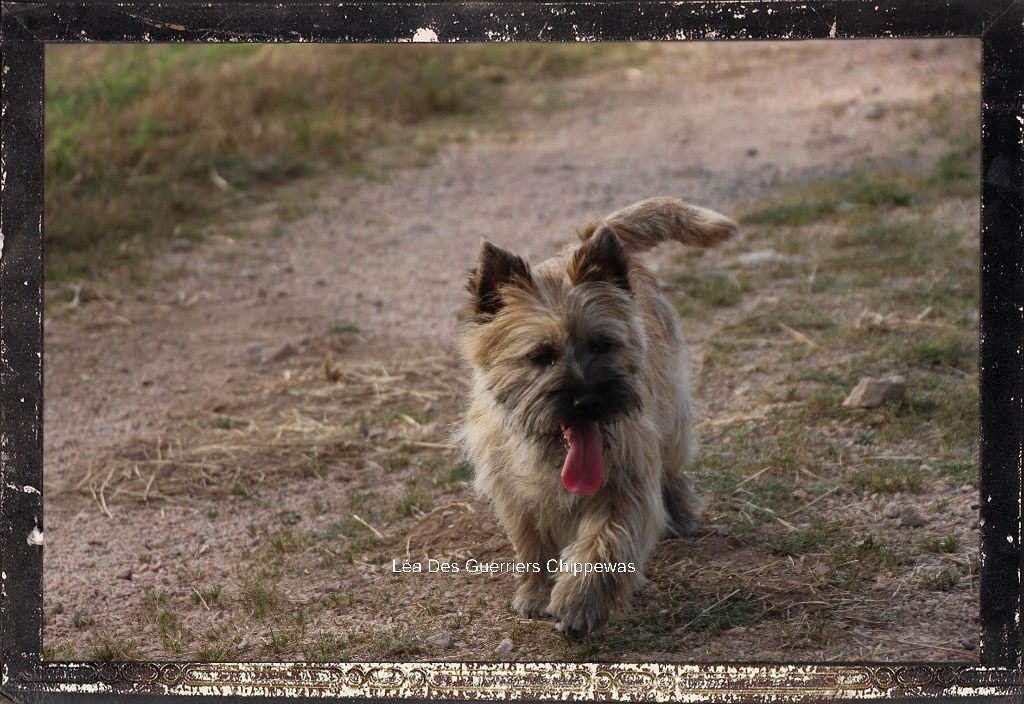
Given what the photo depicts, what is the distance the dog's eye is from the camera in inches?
177

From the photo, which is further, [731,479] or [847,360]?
[847,360]

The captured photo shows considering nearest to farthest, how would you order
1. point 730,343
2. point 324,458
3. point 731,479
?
point 731,479, point 324,458, point 730,343

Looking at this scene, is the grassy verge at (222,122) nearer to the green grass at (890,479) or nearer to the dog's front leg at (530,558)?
the dog's front leg at (530,558)

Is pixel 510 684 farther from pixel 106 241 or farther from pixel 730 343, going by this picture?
pixel 106 241

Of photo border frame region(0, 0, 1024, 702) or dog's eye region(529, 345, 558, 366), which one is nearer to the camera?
photo border frame region(0, 0, 1024, 702)

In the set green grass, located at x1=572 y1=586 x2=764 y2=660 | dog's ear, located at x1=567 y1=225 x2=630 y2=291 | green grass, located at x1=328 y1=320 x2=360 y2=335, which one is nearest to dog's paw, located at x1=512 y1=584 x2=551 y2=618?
green grass, located at x1=572 y1=586 x2=764 y2=660

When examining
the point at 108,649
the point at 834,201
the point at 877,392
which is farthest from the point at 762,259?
the point at 108,649

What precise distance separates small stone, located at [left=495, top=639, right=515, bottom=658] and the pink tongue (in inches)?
25.0

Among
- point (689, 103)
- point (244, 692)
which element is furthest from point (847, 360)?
point (689, 103)

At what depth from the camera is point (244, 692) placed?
3883 millimetres

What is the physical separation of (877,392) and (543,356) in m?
2.81

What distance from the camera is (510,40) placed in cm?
398

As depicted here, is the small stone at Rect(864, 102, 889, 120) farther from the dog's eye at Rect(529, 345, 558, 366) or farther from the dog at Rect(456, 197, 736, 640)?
the dog's eye at Rect(529, 345, 558, 366)

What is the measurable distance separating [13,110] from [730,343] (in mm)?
5060
